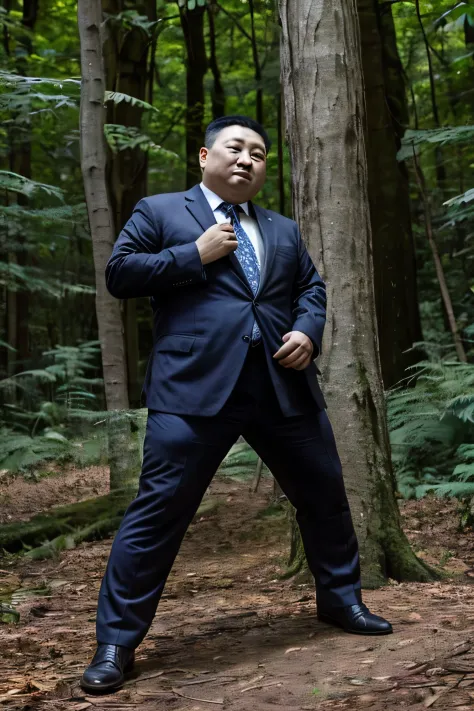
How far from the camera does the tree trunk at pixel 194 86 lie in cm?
1462

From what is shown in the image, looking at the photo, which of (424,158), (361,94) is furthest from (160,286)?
(424,158)

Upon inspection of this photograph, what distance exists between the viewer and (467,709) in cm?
281

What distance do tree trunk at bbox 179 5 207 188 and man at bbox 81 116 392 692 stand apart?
10.9m

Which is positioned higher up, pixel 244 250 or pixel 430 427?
pixel 244 250

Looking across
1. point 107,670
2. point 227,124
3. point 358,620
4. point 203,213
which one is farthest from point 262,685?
point 227,124

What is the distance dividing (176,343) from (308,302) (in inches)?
27.8

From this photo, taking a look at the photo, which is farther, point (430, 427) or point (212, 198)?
point (430, 427)

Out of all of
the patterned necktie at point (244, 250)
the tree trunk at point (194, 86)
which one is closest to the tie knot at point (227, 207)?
the patterned necktie at point (244, 250)

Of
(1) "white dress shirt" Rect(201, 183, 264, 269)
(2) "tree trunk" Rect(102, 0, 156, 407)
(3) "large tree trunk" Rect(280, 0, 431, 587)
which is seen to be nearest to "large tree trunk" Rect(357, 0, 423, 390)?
(2) "tree trunk" Rect(102, 0, 156, 407)

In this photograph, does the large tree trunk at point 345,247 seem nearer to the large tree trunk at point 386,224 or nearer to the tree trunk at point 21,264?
the large tree trunk at point 386,224

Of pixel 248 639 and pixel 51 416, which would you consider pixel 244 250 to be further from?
pixel 51 416

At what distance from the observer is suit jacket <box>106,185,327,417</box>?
3549mm

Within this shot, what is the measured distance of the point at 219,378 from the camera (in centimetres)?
358

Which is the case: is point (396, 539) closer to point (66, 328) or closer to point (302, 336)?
point (302, 336)
